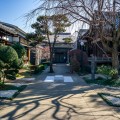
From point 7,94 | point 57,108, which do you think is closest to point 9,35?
point 7,94

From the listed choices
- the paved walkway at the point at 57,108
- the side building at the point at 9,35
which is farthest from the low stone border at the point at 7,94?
the side building at the point at 9,35

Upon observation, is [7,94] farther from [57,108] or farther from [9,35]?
[9,35]

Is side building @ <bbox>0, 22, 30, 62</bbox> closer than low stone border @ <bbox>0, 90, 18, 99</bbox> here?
No

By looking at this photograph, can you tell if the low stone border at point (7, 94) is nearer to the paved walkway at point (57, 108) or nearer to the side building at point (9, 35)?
the paved walkway at point (57, 108)

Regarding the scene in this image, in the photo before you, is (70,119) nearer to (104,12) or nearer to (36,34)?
(104,12)

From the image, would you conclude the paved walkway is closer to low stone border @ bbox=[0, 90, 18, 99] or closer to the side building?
low stone border @ bbox=[0, 90, 18, 99]

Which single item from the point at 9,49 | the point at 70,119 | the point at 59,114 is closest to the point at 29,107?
the point at 59,114

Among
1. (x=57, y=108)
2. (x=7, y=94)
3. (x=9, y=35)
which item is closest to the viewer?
(x=57, y=108)

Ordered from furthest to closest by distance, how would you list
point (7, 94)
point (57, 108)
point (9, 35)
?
point (9, 35), point (7, 94), point (57, 108)

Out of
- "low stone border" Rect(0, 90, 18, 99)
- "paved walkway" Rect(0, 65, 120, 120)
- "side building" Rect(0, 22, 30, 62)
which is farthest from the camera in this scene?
"side building" Rect(0, 22, 30, 62)

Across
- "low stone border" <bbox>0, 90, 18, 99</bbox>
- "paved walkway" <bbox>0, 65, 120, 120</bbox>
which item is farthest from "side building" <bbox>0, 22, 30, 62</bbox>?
"paved walkway" <bbox>0, 65, 120, 120</bbox>

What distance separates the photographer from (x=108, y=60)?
27.5m

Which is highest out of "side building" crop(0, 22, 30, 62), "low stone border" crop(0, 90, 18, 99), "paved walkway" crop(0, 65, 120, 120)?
"side building" crop(0, 22, 30, 62)

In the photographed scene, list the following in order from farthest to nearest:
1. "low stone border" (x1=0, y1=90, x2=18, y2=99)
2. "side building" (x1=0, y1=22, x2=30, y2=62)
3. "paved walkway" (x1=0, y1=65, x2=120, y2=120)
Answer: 1. "side building" (x1=0, y1=22, x2=30, y2=62)
2. "low stone border" (x1=0, y1=90, x2=18, y2=99)
3. "paved walkway" (x1=0, y1=65, x2=120, y2=120)
